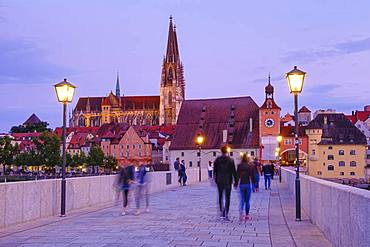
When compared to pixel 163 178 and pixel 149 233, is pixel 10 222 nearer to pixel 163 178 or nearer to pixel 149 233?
pixel 149 233

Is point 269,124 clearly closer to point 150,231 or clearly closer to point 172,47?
point 172,47

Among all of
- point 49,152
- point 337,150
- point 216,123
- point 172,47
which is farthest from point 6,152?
point 172,47

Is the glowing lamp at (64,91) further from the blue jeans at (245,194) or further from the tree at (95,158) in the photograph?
the tree at (95,158)

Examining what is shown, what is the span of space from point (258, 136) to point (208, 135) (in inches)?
409

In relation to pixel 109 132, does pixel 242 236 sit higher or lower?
lower

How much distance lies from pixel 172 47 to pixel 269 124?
80.1 metres

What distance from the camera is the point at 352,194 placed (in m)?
7.89

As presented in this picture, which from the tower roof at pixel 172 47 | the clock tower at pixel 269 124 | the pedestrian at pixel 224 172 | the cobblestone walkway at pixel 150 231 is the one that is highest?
the tower roof at pixel 172 47

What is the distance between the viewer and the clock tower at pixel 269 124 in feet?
354

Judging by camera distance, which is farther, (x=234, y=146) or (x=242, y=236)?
(x=234, y=146)

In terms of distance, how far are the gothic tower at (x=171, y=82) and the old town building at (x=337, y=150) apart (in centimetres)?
7476

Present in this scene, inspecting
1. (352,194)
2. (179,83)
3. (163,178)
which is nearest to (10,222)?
(352,194)

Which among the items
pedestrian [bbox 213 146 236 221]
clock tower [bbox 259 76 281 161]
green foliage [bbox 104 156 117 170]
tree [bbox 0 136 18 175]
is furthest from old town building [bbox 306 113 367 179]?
pedestrian [bbox 213 146 236 221]

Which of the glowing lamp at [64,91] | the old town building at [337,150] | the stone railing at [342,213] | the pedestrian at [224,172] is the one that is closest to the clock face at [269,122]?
the old town building at [337,150]
